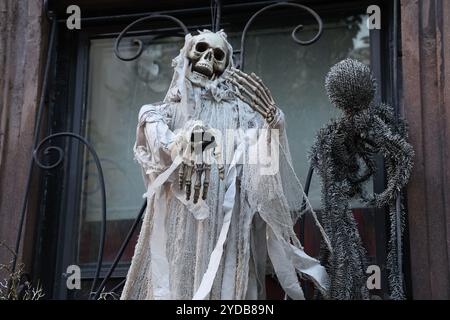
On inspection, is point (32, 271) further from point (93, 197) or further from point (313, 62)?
point (313, 62)

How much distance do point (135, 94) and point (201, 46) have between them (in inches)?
37.7

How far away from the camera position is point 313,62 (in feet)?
17.1

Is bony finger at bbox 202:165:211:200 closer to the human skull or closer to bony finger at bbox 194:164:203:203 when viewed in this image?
bony finger at bbox 194:164:203:203

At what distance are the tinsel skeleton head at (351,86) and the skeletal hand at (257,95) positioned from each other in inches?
15.6

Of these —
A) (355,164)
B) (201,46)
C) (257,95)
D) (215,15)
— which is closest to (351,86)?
(355,164)

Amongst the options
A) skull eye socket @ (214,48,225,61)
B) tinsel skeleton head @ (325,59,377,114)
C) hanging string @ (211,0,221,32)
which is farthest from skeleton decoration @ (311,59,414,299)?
hanging string @ (211,0,221,32)

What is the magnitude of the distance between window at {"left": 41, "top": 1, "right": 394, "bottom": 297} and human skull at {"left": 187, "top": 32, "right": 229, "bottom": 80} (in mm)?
747

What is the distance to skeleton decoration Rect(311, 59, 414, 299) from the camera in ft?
14.2

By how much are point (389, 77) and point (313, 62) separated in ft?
1.30

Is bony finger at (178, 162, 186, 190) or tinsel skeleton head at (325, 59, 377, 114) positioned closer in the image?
bony finger at (178, 162, 186, 190)

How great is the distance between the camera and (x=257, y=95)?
164 inches

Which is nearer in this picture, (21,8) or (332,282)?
(332,282)
